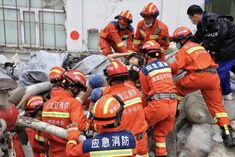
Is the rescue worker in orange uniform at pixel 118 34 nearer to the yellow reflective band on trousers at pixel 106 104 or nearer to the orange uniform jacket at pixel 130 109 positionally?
the orange uniform jacket at pixel 130 109

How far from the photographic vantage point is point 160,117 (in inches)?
179

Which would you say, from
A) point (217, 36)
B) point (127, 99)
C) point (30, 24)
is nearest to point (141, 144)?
point (127, 99)

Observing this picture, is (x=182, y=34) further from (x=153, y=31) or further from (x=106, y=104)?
(x=106, y=104)

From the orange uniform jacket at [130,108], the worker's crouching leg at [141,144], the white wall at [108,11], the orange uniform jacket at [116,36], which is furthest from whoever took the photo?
the white wall at [108,11]

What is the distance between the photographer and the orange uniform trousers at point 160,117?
4.53 meters

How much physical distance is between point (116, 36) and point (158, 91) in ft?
6.77

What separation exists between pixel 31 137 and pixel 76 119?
2.66 feet

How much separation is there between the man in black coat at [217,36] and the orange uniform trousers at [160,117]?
0.97 metres

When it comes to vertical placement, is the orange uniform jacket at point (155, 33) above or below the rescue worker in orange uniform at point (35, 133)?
above

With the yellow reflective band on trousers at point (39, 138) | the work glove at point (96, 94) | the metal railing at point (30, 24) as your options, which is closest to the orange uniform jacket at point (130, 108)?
the work glove at point (96, 94)

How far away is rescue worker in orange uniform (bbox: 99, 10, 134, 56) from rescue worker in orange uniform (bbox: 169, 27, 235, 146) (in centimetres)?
146

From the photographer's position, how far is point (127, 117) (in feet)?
12.9

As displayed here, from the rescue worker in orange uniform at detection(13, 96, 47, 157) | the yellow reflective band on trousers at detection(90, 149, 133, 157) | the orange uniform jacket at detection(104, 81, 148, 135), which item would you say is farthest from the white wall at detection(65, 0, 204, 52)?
the yellow reflective band on trousers at detection(90, 149, 133, 157)

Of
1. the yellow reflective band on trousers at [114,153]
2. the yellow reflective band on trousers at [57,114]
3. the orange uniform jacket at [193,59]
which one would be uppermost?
the orange uniform jacket at [193,59]
